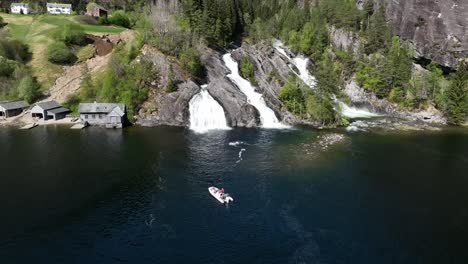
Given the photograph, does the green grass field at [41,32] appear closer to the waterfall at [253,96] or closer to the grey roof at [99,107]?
the grey roof at [99,107]

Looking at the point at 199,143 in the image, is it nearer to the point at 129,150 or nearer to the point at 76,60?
the point at 129,150

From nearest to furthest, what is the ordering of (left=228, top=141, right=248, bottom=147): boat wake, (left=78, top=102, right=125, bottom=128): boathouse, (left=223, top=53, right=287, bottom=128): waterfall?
(left=228, top=141, right=248, bottom=147): boat wake < (left=78, top=102, right=125, bottom=128): boathouse < (left=223, top=53, right=287, bottom=128): waterfall

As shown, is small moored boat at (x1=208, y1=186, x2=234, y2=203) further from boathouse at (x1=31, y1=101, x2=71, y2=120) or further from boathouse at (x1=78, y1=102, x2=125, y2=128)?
boathouse at (x1=31, y1=101, x2=71, y2=120)

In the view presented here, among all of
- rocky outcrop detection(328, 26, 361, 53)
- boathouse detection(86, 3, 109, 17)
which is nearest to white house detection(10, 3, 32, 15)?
boathouse detection(86, 3, 109, 17)

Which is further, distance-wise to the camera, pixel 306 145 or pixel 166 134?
pixel 166 134

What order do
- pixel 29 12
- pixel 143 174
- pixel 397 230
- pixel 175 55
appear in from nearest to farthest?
pixel 397 230, pixel 143 174, pixel 175 55, pixel 29 12

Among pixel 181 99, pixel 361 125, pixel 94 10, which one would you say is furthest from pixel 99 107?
pixel 94 10

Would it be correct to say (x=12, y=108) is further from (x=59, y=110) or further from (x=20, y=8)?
(x=20, y=8)

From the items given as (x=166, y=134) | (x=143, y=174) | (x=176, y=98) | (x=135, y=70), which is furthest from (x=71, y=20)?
(x=143, y=174)

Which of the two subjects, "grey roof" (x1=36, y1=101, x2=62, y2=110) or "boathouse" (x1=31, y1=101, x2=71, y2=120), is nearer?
"boathouse" (x1=31, y1=101, x2=71, y2=120)
